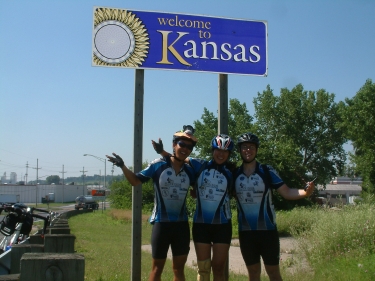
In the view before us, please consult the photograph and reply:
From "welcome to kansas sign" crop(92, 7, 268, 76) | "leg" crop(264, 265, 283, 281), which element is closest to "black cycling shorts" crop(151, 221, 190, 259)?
"leg" crop(264, 265, 283, 281)

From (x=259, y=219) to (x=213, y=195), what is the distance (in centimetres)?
54

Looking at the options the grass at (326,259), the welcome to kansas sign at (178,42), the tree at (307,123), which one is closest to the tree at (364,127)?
the tree at (307,123)

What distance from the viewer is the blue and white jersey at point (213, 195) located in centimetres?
497

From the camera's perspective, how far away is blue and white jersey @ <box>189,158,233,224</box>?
497 centimetres

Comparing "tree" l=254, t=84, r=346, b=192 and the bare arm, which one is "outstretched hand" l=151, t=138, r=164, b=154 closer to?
the bare arm

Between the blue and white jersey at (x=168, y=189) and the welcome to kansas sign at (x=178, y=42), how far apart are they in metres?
1.81

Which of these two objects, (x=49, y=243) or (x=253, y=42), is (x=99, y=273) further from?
(x=253, y=42)

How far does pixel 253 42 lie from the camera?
6.66 metres

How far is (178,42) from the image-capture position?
6.47m

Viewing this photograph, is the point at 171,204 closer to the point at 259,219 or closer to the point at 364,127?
the point at 259,219

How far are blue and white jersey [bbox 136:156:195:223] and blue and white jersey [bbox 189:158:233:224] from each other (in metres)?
0.15

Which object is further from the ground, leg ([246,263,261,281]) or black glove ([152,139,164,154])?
black glove ([152,139,164,154])

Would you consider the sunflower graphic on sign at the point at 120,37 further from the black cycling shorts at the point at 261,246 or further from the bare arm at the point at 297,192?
the black cycling shorts at the point at 261,246

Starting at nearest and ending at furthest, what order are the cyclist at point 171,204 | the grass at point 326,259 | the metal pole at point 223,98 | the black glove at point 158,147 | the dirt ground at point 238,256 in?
the cyclist at point 171,204
the black glove at point 158,147
the metal pole at point 223,98
the grass at point 326,259
the dirt ground at point 238,256
